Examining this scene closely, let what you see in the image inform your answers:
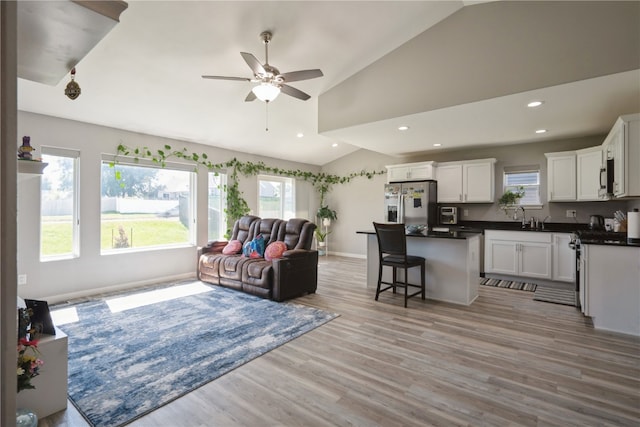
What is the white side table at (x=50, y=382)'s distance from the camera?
1.83 meters

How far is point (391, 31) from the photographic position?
3578 mm

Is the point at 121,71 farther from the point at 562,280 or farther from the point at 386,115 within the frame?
the point at 562,280

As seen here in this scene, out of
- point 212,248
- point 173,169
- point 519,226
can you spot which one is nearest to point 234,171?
point 173,169

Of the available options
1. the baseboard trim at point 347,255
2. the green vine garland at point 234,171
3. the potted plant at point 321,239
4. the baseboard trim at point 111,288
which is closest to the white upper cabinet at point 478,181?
the green vine garland at point 234,171

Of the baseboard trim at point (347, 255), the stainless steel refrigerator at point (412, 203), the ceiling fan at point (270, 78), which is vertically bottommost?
the baseboard trim at point (347, 255)

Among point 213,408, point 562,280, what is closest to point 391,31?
point 213,408

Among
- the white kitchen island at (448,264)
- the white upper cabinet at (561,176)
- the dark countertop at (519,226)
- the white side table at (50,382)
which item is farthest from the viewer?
the dark countertop at (519,226)

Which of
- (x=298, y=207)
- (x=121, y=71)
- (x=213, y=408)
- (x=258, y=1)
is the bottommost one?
(x=213, y=408)

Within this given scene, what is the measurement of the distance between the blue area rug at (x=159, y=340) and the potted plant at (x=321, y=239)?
388 centimetres

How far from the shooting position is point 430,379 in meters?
2.25

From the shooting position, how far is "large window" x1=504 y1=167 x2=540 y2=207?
17.9ft

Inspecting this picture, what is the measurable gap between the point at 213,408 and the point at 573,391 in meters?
2.40

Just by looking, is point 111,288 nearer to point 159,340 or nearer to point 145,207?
point 145,207

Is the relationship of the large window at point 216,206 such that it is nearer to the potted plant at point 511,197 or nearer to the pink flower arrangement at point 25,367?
the pink flower arrangement at point 25,367
